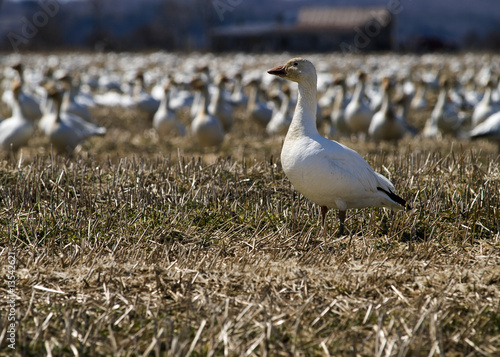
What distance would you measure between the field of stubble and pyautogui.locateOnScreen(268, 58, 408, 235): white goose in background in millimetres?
279

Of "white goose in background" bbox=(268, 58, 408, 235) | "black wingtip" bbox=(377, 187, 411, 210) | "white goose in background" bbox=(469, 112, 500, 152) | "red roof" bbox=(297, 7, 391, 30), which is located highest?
"red roof" bbox=(297, 7, 391, 30)

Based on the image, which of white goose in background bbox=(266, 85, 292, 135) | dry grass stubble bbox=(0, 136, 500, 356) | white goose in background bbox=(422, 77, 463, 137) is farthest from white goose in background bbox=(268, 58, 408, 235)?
white goose in background bbox=(422, 77, 463, 137)

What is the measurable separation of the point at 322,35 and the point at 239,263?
5298 cm

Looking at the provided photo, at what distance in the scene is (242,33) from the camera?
2274 inches

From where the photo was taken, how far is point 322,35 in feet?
179

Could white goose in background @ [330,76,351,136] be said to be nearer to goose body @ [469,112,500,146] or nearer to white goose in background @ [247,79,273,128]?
white goose in background @ [247,79,273,128]

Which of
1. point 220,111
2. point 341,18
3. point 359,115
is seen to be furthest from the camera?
point 341,18

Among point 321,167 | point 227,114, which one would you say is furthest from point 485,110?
point 321,167

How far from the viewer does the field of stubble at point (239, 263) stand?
305cm

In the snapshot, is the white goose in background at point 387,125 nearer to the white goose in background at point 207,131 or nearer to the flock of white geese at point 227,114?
the flock of white geese at point 227,114

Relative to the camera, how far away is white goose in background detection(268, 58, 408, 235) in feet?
13.7

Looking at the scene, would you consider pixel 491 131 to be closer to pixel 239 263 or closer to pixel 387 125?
pixel 387 125

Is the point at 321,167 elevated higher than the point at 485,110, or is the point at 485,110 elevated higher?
the point at 321,167

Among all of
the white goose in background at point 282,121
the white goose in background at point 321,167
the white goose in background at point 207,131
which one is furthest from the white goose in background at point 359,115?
the white goose in background at point 321,167
